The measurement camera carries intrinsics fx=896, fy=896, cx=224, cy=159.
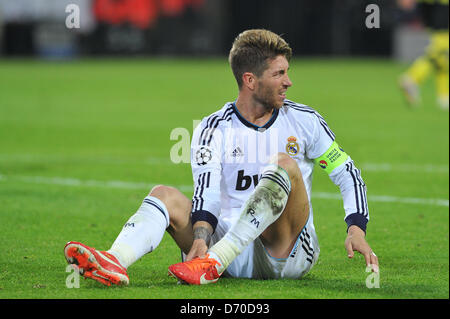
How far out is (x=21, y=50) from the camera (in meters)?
30.5

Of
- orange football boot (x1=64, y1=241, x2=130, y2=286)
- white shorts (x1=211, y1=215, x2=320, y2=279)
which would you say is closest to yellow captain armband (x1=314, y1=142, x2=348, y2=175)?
white shorts (x1=211, y1=215, x2=320, y2=279)

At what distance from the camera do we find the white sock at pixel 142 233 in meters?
4.54

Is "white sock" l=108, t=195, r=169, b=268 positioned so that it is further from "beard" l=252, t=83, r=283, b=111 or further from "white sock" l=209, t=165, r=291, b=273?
"beard" l=252, t=83, r=283, b=111

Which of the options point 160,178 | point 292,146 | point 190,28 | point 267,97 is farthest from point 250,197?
point 190,28

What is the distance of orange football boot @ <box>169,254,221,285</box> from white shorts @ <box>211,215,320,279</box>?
1.05ft

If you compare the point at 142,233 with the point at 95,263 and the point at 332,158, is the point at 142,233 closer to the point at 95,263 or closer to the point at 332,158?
the point at 95,263

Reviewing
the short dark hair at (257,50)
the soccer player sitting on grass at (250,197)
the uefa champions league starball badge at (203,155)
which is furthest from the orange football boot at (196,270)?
the short dark hair at (257,50)

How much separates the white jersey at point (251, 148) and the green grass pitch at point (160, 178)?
52 cm

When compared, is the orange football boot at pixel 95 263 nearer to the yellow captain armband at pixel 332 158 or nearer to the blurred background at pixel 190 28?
the yellow captain armband at pixel 332 158

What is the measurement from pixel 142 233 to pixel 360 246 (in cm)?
112

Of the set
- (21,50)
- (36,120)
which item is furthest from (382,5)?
(36,120)

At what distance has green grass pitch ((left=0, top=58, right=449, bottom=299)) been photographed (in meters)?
4.91
